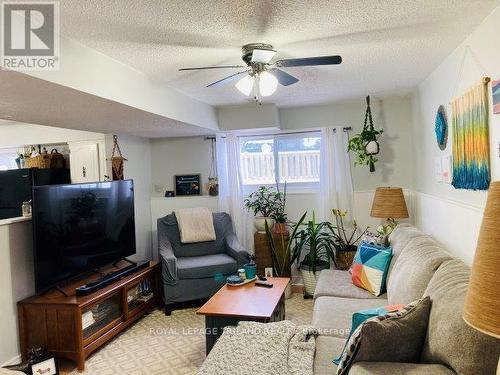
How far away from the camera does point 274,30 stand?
2059mm

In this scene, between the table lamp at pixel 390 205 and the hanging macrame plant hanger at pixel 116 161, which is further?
the hanging macrame plant hanger at pixel 116 161

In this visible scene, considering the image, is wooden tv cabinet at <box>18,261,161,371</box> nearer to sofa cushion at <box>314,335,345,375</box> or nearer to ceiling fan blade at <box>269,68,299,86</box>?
sofa cushion at <box>314,335,345,375</box>

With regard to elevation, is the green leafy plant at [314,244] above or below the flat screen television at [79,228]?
below

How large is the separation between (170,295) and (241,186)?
167 cm

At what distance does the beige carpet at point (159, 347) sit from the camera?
9.00ft

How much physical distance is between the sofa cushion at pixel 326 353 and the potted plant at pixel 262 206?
90.6 inches

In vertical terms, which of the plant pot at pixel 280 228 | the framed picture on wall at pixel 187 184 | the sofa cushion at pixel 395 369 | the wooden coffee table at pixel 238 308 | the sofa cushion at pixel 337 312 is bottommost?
the wooden coffee table at pixel 238 308

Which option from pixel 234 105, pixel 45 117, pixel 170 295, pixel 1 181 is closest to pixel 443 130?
pixel 234 105

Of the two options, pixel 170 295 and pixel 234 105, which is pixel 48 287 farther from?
pixel 234 105

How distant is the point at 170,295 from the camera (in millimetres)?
3775

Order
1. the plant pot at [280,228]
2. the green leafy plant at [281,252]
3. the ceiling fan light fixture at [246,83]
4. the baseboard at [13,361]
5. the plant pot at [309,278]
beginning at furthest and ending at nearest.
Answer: the plant pot at [280,228], the green leafy plant at [281,252], the plant pot at [309,278], the baseboard at [13,361], the ceiling fan light fixture at [246,83]

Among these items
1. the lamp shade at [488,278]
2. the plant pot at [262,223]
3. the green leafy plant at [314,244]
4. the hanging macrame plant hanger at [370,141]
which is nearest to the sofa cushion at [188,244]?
the plant pot at [262,223]

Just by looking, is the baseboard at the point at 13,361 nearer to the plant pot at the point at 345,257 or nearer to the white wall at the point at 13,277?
the white wall at the point at 13,277

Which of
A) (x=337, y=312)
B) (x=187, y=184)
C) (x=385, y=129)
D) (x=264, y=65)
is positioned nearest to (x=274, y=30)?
(x=264, y=65)
